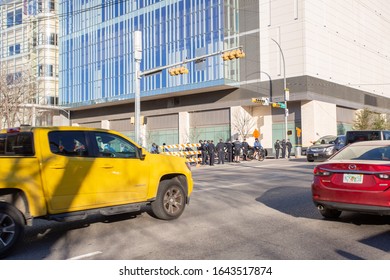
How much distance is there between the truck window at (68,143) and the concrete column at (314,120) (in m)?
38.5

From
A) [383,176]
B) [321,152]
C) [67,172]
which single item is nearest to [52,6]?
[321,152]

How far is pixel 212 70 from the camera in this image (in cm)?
4491

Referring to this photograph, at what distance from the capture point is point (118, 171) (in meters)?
7.19

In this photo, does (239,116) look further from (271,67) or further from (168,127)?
(168,127)

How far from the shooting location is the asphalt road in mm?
5688

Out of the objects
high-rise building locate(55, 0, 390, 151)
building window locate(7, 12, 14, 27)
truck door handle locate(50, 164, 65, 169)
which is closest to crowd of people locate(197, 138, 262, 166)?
high-rise building locate(55, 0, 390, 151)

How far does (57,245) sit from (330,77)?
143 feet

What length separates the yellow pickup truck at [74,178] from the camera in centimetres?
598

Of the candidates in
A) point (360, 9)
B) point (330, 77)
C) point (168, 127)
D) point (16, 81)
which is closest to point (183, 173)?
point (16, 81)

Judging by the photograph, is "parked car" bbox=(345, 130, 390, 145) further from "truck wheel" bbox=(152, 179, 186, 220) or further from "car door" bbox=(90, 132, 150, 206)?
"car door" bbox=(90, 132, 150, 206)

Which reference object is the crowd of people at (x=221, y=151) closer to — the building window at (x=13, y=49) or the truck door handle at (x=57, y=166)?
the truck door handle at (x=57, y=166)

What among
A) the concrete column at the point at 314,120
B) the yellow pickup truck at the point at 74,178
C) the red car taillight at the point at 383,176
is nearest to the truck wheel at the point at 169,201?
the yellow pickup truck at the point at 74,178

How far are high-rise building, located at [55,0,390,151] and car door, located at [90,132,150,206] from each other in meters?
32.5

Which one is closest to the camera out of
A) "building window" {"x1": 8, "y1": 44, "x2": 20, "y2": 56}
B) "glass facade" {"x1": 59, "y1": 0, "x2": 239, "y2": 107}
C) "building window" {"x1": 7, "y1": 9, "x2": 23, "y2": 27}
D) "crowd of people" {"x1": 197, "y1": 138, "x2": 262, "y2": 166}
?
"crowd of people" {"x1": 197, "y1": 138, "x2": 262, "y2": 166}
